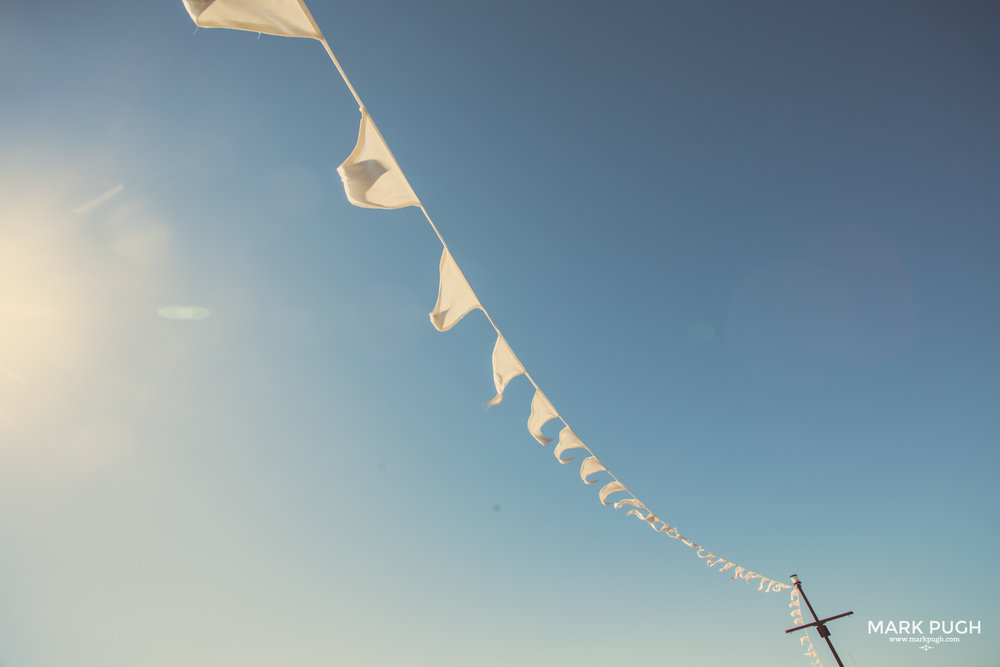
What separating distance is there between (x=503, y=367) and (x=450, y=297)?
1.01m

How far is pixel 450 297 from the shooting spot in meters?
2.93

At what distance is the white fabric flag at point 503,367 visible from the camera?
11.6 feet

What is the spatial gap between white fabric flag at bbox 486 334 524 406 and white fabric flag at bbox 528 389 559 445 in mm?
626

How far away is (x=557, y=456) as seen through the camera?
471cm

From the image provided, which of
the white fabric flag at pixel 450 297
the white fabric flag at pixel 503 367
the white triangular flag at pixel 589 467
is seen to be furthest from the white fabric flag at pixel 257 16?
the white triangular flag at pixel 589 467

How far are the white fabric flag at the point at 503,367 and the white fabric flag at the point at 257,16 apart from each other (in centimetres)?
254

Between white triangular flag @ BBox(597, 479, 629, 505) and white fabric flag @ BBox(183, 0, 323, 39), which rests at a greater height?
white triangular flag @ BBox(597, 479, 629, 505)

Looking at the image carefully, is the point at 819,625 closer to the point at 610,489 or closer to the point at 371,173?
the point at 610,489

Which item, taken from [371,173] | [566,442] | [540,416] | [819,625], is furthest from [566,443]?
[819,625]

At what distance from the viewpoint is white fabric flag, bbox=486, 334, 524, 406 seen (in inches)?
Result: 140

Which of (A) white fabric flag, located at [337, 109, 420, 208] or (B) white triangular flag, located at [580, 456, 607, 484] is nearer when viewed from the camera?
(A) white fabric flag, located at [337, 109, 420, 208]

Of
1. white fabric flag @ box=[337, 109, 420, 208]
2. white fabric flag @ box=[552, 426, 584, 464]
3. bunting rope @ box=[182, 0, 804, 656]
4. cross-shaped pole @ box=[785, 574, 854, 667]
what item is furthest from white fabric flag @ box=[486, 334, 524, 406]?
cross-shaped pole @ box=[785, 574, 854, 667]

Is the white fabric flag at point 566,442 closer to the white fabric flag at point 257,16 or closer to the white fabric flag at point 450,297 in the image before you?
the white fabric flag at point 450,297

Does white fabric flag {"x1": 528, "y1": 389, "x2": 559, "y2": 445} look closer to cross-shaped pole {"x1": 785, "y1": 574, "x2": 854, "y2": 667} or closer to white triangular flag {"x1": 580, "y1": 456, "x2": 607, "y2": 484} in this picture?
white triangular flag {"x1": 580, "y1": 456, "x2": 607, "y2": 484}
